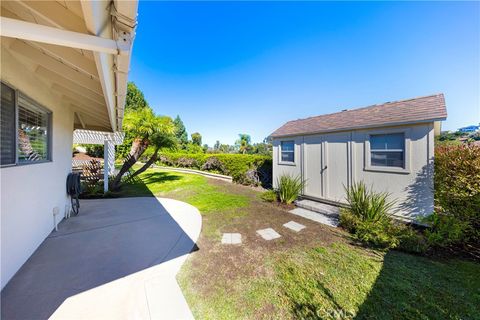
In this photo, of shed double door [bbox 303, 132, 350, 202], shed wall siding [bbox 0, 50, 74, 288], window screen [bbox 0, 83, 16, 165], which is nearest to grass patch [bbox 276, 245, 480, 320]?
shed double door [bbox 303, 132, 350, 202]

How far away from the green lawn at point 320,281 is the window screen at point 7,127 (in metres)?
3.12

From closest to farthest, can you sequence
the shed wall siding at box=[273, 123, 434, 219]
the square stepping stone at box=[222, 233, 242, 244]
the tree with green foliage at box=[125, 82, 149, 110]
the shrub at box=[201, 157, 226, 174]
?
1. the square stepping stone at box=[222, 233, 242, 244]
2. the shed wall siding at box=[273, 123, 434, 219]
3. the shrub at box=[201, 157, 226, 174]
4. the tree with green foliage at box=[125, 82, 149, 110]

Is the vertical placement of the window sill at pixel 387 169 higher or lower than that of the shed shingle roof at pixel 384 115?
lower

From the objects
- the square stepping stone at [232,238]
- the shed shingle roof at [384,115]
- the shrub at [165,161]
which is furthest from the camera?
the shrub at [165,161]

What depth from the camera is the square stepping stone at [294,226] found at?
4738 millimetres

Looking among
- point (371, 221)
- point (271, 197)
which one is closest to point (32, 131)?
point (271, 197)

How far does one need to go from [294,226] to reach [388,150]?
3950mm

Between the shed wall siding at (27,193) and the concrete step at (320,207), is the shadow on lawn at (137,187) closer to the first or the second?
the shed wall siding at (27,193)

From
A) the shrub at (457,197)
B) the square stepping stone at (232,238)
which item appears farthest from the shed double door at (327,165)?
the square stepping stone at (232,238)

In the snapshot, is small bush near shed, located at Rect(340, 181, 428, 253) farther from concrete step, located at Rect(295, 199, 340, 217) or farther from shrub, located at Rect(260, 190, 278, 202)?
shrub, located at Rect(260, 190, 278, 202)

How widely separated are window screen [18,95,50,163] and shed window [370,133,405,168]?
→ 8.73 meters

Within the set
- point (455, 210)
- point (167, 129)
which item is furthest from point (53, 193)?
point (455, 210)

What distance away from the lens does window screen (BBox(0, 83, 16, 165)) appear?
2.39 meters

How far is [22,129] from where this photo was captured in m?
2.96
